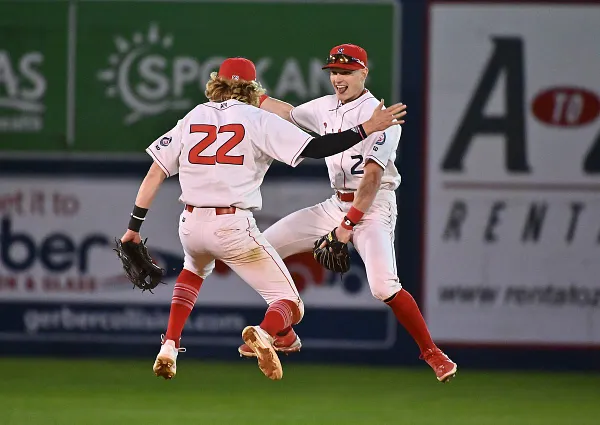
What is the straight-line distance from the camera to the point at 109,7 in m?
10.0

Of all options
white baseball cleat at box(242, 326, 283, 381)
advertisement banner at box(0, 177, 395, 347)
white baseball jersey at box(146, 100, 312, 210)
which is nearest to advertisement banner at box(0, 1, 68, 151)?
advertisement banner at box(0, 177, 395, 347)

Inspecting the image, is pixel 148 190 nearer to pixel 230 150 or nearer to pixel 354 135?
pixel 230 150

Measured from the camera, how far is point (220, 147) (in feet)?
22.4

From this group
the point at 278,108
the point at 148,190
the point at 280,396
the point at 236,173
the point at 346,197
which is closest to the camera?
the point at 236,173

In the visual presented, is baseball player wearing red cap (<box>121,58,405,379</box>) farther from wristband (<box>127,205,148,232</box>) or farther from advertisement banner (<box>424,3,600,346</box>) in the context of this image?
advertisement banner (<box>424,3,600,346</box>)

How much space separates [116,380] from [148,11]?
298cm

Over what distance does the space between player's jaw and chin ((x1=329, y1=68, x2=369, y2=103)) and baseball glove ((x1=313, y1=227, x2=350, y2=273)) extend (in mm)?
847

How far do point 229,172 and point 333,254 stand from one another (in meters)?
0.80

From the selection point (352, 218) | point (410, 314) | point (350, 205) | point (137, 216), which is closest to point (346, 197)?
point (350, 205)

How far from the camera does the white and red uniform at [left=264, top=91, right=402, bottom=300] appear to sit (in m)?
7.23

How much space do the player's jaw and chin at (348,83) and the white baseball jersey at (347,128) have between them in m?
0.04

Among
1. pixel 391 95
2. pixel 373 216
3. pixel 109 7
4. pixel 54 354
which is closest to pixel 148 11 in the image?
pixel 109 7

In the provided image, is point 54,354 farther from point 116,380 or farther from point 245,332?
point 245,332

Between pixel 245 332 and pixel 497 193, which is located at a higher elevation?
pixel 497 193
